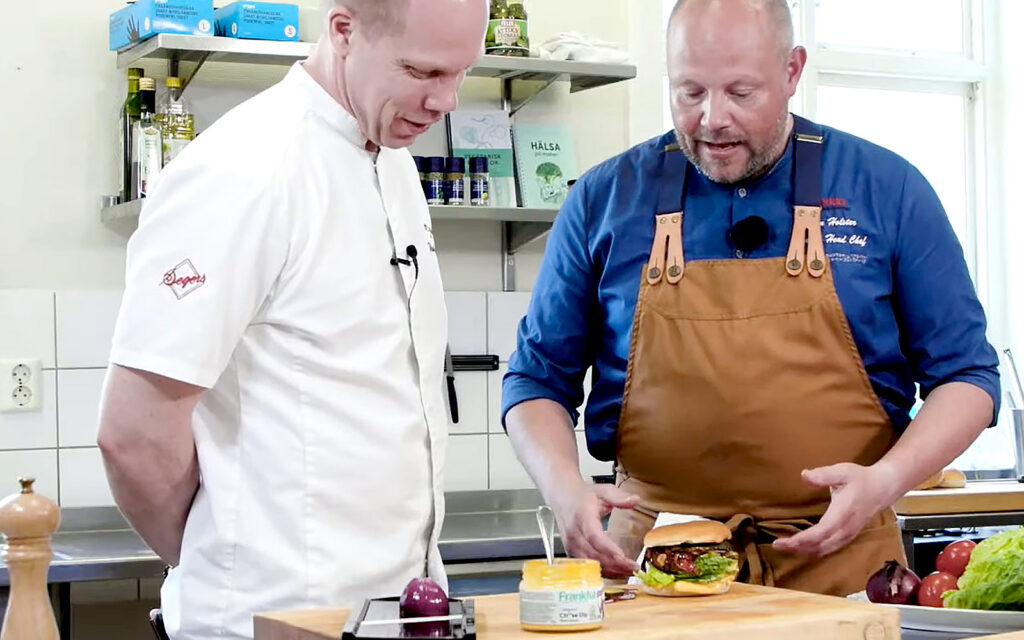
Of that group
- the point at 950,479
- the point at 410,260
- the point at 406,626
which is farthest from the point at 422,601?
the point at 950,479

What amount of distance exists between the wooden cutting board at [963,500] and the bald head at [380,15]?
213 centimetres

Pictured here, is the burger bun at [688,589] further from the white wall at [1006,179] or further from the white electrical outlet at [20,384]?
the white wall at [1006,179]

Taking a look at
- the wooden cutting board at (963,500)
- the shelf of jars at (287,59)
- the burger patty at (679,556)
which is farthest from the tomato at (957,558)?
the shelf of jars at (287,59)

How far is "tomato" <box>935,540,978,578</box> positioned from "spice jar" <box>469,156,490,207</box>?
2.05 metres

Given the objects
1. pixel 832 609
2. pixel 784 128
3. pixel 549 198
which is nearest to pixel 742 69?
pixel 784 128

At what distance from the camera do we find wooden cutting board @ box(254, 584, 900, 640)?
4.16ft

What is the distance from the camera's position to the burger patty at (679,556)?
1.50m

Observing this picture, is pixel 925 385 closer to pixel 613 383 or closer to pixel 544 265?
pixel 613 383

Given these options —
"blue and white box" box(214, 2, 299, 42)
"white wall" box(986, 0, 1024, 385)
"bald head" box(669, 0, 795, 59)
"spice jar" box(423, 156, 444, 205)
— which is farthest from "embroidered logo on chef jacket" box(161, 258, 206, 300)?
"white wall" box(986, 0, 1024, 385)

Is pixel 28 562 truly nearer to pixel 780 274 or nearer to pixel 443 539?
pixel 780 274

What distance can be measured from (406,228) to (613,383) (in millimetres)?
476

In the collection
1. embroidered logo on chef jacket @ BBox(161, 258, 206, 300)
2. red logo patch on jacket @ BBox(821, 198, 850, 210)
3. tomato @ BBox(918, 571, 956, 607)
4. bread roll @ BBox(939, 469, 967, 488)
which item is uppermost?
red logo patch on jacket @ BBox(821, 198, 850, 210)

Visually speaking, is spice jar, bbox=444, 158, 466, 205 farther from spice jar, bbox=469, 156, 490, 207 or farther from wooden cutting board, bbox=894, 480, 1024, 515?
wooden cutting board, bbox=894, 480, 1024, 515

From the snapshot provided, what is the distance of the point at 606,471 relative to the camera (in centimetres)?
379
